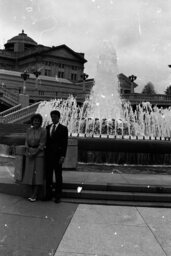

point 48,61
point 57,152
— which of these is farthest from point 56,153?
point 48,61

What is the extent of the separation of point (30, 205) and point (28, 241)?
2084 mm

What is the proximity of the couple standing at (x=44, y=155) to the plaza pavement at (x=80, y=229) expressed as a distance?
1.30 feet

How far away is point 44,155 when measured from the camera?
7.51m

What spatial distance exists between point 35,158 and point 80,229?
2242mm

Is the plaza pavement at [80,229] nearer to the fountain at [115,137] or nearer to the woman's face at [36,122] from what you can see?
the woman's face at [36,122]

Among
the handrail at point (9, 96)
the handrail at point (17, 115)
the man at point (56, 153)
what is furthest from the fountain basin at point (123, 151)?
the handrail at point (9, 96)

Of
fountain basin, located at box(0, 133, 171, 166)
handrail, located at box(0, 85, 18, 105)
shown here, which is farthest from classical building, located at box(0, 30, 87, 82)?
fountain basin, located at box(0, 133, 171, 166)

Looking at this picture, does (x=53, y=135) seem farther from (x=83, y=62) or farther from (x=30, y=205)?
(x=83, y=62)

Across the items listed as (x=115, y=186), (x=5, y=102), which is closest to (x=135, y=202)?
(x=115, y=186)

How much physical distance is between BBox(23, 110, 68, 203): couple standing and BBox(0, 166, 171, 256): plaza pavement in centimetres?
40

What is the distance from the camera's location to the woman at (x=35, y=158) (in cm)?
739

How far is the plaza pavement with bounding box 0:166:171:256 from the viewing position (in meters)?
4.80

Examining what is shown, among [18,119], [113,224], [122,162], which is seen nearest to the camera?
[113,224]

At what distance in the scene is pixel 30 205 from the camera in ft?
23.3
